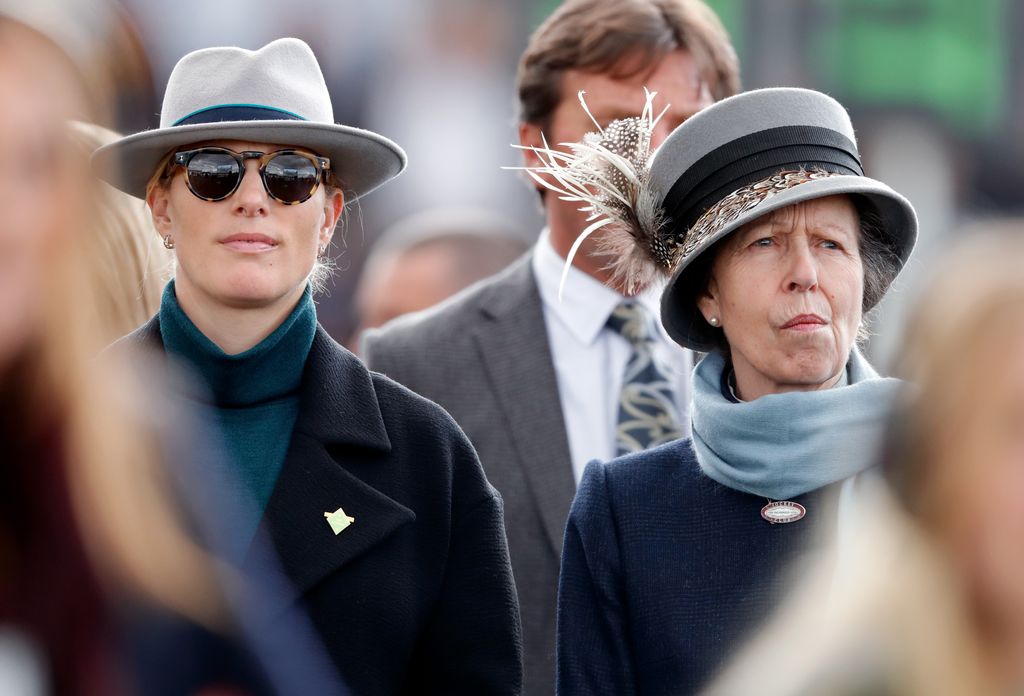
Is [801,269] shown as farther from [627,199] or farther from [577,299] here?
[577,299]

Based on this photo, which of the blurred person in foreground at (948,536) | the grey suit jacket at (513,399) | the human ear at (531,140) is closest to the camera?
the blurred person in foreground at (948,536)

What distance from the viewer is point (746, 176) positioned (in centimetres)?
354

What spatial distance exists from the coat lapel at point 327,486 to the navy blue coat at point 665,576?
0.40 m

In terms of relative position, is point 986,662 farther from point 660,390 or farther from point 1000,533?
point 660,390

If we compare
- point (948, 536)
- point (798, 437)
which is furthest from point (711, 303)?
point (948, 536)

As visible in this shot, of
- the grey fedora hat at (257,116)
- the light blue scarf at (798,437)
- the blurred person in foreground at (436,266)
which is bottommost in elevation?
the light blue scarf at (798,437)

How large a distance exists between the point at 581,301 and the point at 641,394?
36cm

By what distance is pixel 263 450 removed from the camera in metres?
3.40

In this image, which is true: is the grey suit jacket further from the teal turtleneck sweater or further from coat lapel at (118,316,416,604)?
the teal turtleneck sweater

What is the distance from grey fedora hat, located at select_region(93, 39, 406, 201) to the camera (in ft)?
11.3

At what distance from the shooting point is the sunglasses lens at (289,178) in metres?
3.43

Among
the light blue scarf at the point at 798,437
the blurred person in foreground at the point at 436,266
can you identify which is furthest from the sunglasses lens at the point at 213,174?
the blurred person in foreground at the point at 436,266

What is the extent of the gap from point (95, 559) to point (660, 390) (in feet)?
9.76

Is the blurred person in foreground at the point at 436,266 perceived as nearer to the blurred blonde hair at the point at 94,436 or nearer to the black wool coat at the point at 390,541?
the black wool coat at the point at 390,541
